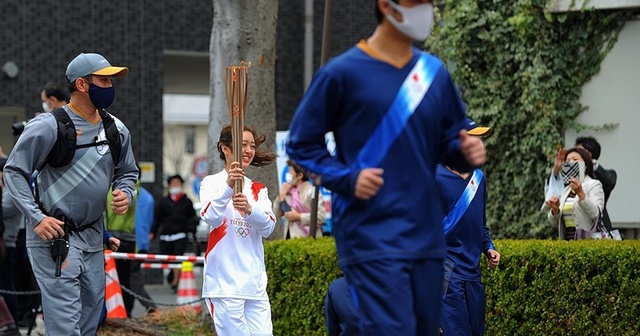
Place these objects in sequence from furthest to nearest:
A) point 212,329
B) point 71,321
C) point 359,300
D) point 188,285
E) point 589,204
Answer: point 188,285, point 212,329, point 589,204, point 71,321, point 359,300

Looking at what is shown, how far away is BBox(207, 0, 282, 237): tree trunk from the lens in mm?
11766

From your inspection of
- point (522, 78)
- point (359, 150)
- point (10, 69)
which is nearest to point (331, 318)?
point (359, 150)

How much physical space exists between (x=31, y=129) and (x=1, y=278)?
6.33 meters

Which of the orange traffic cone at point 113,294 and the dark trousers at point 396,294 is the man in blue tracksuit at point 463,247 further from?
the orange traffic cone at point 113,294

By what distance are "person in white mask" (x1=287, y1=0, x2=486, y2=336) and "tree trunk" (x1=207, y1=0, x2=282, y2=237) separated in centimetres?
687

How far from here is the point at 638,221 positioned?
12.9 meters

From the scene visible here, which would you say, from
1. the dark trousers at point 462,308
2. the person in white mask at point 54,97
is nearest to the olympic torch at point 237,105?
the dark trousers at point 462,308

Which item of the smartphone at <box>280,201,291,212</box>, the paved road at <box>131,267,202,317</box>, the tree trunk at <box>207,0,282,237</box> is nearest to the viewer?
the tree trunk at <box>207,0,282,237</box>

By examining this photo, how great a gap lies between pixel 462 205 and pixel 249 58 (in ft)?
15.3

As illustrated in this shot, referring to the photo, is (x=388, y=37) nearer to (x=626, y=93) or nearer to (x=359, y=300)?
(x=359, y=300)

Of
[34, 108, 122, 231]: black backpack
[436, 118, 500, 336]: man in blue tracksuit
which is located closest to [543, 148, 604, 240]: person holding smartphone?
[436, 118, 500, 336]: man in blue tracksuit

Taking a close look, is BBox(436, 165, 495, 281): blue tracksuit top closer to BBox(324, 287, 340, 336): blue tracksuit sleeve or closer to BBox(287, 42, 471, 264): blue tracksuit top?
BBox(324, 287, 340, 336): blue tracksuit sleeve

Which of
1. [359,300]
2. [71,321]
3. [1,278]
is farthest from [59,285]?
[1,278]

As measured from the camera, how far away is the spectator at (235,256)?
7.38 m
